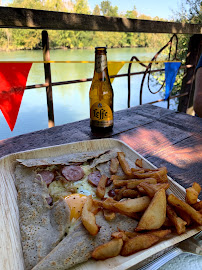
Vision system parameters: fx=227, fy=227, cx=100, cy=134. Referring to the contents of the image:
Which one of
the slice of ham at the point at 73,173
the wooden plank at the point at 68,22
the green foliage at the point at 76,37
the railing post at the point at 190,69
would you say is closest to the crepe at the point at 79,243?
the slice of ham at the point at 73,173

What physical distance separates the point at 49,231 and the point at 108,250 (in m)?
0.26

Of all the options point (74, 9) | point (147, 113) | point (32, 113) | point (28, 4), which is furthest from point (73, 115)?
point (147, 113)

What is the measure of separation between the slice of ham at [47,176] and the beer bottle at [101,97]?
696mm

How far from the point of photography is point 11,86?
2.30 m

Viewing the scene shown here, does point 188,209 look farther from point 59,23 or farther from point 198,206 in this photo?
point 59,23

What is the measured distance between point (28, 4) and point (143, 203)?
952 inches

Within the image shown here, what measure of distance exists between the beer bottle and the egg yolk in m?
0.81

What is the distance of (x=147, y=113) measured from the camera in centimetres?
250

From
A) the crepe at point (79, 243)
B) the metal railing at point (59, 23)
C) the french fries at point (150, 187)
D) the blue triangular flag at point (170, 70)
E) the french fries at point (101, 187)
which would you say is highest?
the metal railing at point (59, 23)

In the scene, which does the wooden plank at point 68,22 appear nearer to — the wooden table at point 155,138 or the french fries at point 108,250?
the wooden table at point 155,138

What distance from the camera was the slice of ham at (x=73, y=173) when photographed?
123 cm

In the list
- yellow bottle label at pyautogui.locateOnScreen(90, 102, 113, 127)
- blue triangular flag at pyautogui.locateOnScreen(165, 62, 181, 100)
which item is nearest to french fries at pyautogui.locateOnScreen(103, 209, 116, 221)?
yellow bottle label at pyautogui.locateOnScreen(90, 102, 113, 127)

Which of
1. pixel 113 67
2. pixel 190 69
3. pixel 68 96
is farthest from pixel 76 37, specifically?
pixel 113 67

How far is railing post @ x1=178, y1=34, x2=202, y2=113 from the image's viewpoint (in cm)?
438
